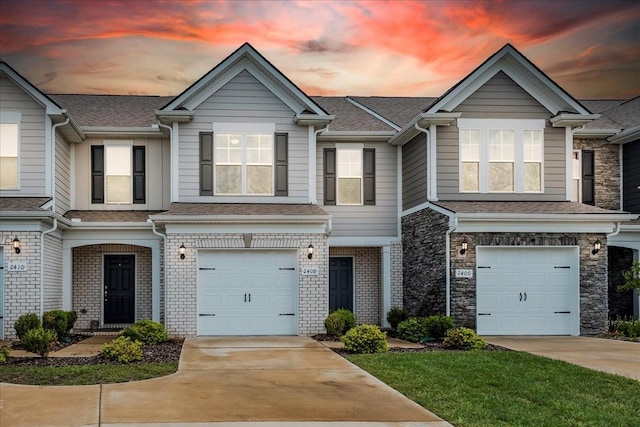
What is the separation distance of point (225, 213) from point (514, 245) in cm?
750

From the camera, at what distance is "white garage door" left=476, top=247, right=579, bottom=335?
1828 cm

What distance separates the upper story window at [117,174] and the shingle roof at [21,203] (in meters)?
2.73

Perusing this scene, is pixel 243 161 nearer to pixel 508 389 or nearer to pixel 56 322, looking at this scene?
pixel 56 322

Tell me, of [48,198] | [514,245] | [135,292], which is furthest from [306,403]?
[135,292]

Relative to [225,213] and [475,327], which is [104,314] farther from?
[475,327]

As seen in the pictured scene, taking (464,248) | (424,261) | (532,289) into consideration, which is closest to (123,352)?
(464,248)

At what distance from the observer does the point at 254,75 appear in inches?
761

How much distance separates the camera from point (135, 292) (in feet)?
70.2

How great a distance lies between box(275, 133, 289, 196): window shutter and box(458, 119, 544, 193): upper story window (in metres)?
4.81

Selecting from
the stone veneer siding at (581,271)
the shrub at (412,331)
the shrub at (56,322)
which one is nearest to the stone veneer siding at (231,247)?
the shrub at (412,331)

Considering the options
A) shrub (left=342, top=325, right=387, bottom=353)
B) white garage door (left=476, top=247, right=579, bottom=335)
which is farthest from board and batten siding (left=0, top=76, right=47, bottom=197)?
white garage door (left=476, top=247, right=579, bottom=335)

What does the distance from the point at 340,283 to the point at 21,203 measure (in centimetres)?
977

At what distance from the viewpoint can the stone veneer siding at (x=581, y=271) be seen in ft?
58.6

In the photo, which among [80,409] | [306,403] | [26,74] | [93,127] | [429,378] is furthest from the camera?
[93,127]
